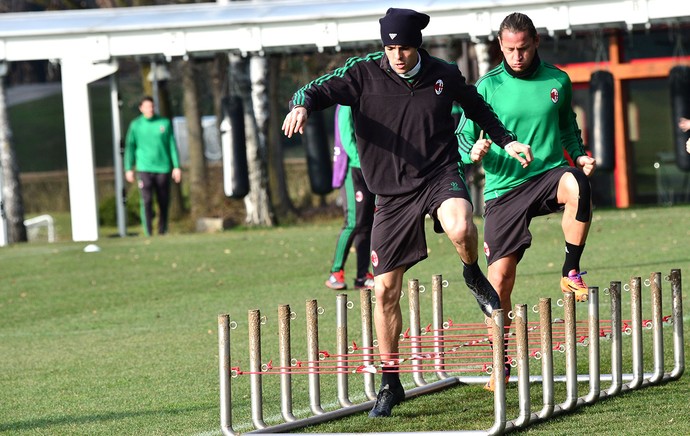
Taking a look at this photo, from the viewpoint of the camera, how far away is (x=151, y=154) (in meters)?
20.7

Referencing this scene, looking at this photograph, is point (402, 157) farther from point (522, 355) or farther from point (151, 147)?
point (151, 147)

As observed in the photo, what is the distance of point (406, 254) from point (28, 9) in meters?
46.4

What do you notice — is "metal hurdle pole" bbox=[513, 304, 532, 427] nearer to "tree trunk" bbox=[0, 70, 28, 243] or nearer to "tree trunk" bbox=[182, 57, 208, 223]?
"tree trunk" bbox=[0, 70, 28, 243]

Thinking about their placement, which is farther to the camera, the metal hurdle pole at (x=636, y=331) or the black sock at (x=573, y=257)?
the black sock at (x=573, y=257)

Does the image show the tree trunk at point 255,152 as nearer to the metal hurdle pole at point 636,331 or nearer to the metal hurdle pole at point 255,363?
the metal hurdle pole at point 636,331

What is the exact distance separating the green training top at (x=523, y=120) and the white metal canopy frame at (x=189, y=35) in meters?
13.0

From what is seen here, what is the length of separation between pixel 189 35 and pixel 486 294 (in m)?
15.5

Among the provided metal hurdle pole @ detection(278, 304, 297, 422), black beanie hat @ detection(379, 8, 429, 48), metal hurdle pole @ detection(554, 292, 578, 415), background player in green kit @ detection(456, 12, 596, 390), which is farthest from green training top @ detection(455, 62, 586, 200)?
metal hurdle pole @ detection(278, 304, 297, 422)

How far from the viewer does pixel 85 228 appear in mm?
22672

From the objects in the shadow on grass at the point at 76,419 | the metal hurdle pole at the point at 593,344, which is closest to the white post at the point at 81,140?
the shadow on grass at the point at 76,419

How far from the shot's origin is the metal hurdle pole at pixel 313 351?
722cm

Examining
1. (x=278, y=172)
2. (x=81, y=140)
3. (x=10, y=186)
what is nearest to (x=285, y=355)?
(x=81, y=140)

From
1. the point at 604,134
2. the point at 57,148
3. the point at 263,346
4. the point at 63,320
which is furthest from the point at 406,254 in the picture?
the point at 57,148

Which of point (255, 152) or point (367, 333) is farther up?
point (255, 152)
